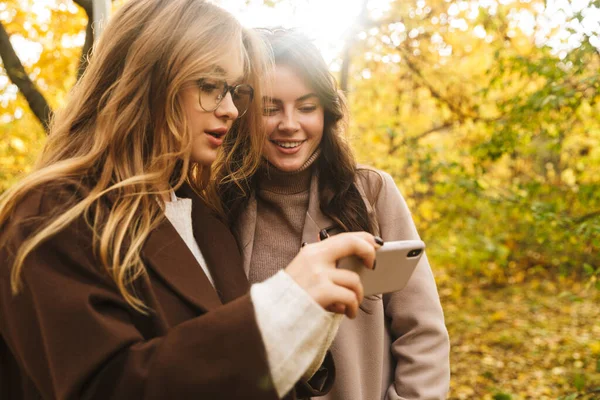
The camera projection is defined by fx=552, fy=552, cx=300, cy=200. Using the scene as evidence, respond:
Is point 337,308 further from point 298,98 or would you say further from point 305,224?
point 298,98

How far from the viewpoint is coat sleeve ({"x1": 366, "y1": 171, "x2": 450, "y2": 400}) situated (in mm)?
1864

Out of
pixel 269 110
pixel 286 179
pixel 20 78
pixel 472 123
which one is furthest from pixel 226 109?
pixel 472 123

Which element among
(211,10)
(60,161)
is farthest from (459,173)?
(60,161)

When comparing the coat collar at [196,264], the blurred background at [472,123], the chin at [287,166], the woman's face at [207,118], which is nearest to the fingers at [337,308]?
the coat collar at [196,264]

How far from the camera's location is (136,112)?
1.40m

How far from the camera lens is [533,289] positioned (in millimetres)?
10430

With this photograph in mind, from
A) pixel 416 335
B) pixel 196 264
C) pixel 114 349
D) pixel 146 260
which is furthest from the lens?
pixel 416 335

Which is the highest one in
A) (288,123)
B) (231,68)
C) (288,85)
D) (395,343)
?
(231,68)

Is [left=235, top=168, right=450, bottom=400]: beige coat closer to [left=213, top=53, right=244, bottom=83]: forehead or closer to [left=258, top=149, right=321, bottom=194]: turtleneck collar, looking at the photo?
[left=258, top=149, right=321, bottom=194]: turtleneck collar

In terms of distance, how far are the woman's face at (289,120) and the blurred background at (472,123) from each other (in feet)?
2.65

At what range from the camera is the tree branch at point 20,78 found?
3504 millimetres

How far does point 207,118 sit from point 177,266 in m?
0.42

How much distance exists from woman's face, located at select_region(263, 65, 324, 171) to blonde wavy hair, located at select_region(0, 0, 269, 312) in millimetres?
519

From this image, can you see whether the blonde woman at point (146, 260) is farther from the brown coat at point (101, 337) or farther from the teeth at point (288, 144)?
the teeth at point (288, 144)
